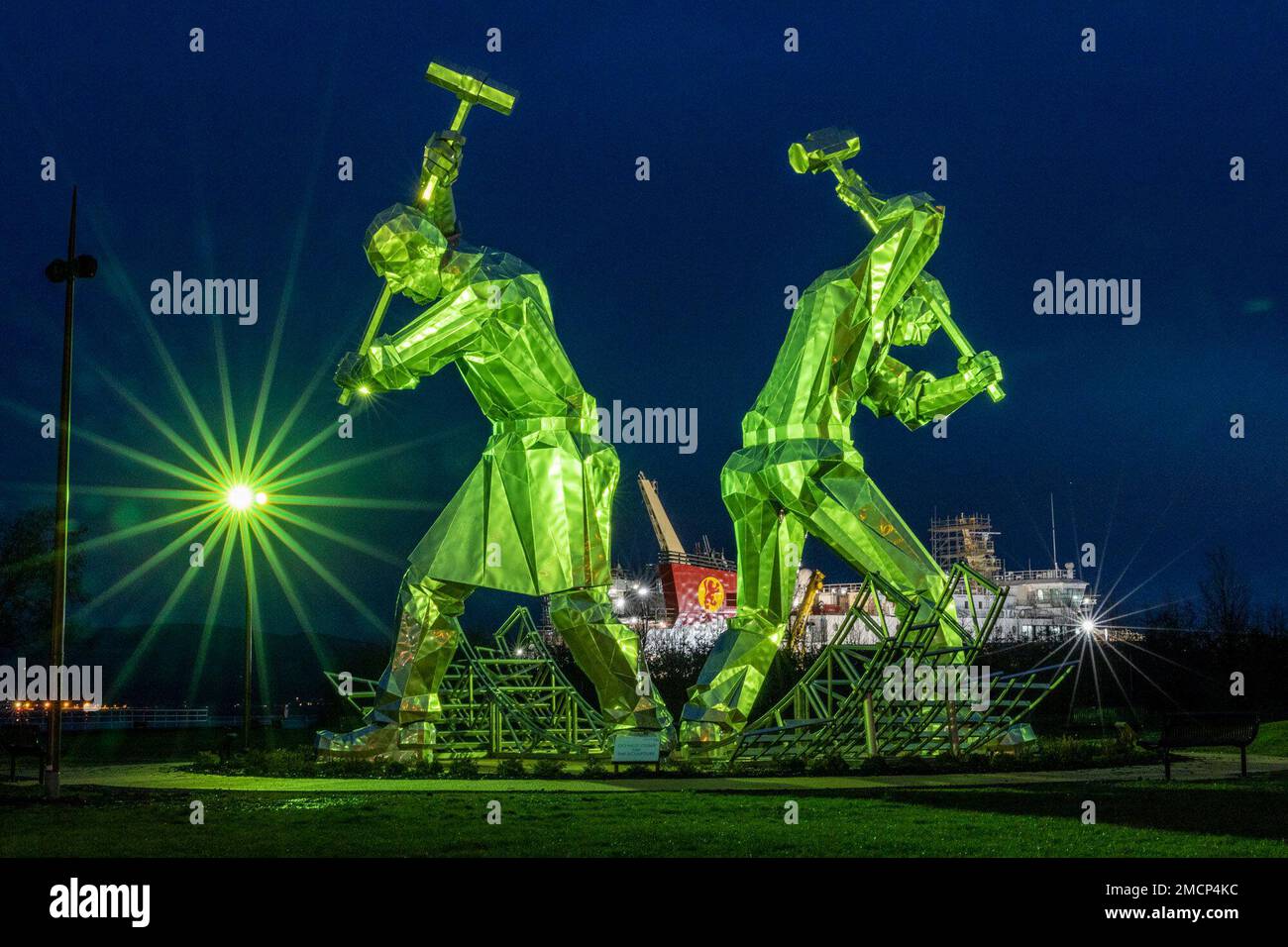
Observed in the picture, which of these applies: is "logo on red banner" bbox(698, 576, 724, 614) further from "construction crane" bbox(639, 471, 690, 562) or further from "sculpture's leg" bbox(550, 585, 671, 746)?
"sculpture's leg" bbox(550, 585, 671, 746)

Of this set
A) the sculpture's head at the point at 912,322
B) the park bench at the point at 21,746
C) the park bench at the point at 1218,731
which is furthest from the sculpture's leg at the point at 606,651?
the park bench at the point at 1218,731

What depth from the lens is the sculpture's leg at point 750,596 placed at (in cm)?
1697

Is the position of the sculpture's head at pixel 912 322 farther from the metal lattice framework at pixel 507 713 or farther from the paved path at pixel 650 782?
the metal lattice framework at pixel 507 713

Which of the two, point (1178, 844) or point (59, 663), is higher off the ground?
point (59, 663)

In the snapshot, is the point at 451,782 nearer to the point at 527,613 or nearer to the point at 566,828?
the point at 566,828

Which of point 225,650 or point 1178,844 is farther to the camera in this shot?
point 225,650

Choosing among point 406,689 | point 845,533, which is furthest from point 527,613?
point 845,533

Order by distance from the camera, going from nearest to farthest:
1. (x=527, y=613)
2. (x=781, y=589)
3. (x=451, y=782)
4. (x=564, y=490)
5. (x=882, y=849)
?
(x=882, y=849) → (x=451, y=782) → (x=564, y=490) → (x=781, y=589) → (x=527, y=613)

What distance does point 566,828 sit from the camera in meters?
9.91

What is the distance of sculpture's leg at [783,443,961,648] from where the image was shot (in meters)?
16.6

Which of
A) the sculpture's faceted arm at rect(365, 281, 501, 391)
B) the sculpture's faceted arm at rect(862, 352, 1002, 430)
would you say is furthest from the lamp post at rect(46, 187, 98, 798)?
the sculpture's faceted arm at rect(862, 352, 1002, 430)

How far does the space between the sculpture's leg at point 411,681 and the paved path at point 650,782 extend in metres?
1.21

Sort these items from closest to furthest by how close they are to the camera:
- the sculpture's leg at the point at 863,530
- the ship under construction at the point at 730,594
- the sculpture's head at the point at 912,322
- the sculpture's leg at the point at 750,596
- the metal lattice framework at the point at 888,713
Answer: the metal lattice framework at the point at 888,713 < the sculpture's leg at the point at 863,530 < the sculpture's leg at the point at 750,596 < the sculpture's head at the point at 912,322 < the ship under construction at the point at 730,594

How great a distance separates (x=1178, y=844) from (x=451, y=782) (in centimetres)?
791
